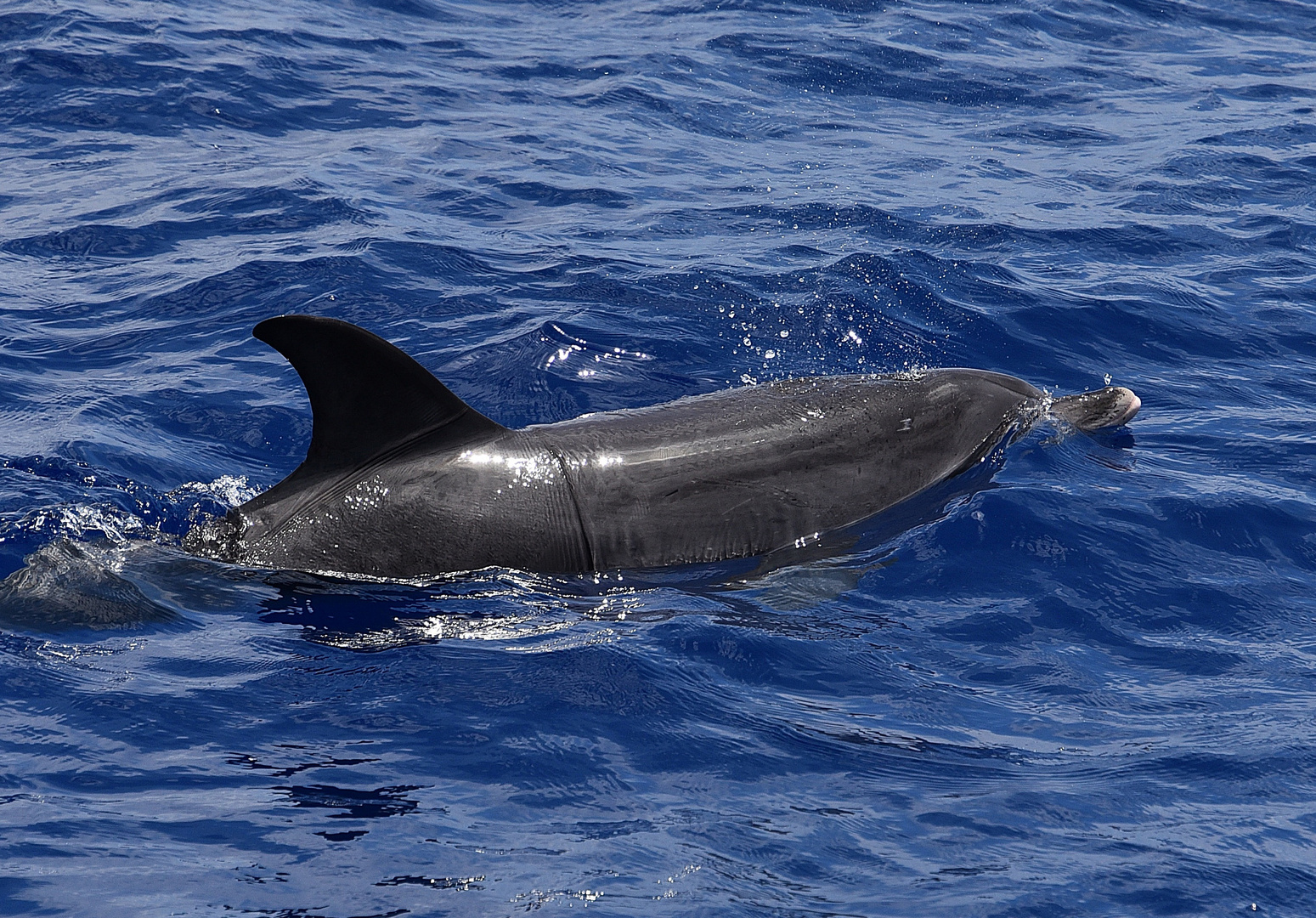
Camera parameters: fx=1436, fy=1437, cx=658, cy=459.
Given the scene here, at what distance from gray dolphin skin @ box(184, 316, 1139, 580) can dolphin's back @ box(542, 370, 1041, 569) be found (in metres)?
0.01

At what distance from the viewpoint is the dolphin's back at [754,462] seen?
8.09 m

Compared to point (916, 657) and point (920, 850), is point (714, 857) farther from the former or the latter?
point (916, 657)

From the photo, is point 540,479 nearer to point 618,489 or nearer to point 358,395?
point 618,489

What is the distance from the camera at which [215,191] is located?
14.5 m

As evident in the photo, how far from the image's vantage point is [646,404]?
10688 millimetres

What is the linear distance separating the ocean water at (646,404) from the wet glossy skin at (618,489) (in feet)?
0.69

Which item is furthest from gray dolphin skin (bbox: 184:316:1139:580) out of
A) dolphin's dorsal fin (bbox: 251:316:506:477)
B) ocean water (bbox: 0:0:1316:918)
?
ocean water (bbox: 0:0:1316:918)

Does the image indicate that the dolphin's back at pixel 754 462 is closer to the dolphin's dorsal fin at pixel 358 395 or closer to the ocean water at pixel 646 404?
the ocean water at pixel 646 404

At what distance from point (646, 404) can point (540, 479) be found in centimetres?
279

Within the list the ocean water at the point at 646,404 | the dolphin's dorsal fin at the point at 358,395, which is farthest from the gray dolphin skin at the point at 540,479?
the ocean water at the point at 646,404

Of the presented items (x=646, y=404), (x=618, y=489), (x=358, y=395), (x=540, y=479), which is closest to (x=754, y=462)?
(x=618, y=489)

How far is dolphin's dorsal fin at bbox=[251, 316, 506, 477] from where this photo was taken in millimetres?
7398

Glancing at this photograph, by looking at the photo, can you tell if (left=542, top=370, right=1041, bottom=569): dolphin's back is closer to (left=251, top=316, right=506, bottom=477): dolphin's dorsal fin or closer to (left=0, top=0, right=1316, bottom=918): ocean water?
(left=0, top=0, right=1316, bottom=918): ocean water

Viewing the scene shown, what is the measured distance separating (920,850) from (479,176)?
36.9ft
